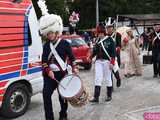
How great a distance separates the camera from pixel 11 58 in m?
8.66

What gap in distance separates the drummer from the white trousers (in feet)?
7.28

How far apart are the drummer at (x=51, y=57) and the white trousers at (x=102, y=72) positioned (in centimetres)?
222

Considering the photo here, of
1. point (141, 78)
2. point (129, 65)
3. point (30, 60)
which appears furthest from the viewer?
point (129, 65)

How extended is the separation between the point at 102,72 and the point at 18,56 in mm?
2264

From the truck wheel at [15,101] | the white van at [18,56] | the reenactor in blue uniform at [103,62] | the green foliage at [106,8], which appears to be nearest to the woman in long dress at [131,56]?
the reenactor in blue uniform at [103,62]

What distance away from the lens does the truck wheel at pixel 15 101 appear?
8695 millimetres

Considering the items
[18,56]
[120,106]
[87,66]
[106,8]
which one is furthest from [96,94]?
[106,8]

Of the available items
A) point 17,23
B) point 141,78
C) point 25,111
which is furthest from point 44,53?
point 141,78

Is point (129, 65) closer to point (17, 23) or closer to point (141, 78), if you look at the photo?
point (141, 78)

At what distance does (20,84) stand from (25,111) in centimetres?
61

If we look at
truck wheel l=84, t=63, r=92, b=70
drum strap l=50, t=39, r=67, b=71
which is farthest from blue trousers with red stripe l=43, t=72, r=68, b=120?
truck wheel l=84, t=63, r=92, b=70

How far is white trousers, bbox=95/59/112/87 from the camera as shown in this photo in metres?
10.3

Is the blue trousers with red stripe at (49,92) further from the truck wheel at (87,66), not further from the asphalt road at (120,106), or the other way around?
the truck wheel at (87,66)

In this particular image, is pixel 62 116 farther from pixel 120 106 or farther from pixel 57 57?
pixel 120 106
